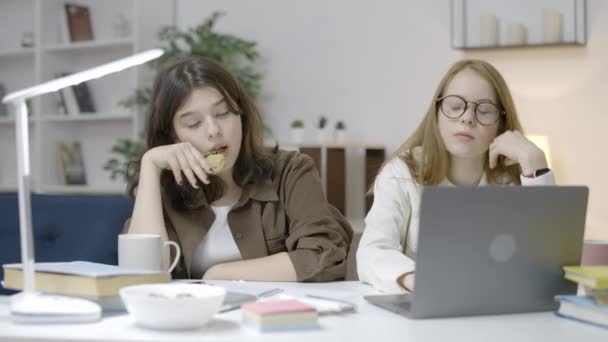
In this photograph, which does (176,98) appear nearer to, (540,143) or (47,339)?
(47,339)

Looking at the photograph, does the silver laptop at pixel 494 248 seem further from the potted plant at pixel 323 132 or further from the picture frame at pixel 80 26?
the picture frame at pixel 80 26

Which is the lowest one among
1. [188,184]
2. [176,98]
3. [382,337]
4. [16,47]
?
[382,337]

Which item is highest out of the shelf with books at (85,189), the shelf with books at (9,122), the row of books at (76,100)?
the row of books at (76,100)

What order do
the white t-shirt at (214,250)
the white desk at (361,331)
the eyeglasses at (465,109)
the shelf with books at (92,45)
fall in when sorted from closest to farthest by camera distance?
the white desk at (361,331) < the eyeglasses at (465,109) < the white t-shirt at (214,250) < the shelf with books at (92,45)

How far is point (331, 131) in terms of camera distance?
4.30 metres

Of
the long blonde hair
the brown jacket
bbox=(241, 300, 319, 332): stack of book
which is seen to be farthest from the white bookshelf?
bbox=(241, 300, 319, 332): stack of book

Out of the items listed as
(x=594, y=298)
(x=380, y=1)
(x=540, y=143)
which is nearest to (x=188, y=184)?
(x=594, y=298)

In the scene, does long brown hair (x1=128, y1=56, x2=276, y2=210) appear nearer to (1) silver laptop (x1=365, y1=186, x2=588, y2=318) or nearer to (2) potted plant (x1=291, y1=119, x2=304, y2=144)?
(1) silver laptop (x1=365, y1=186, x2=588, y2=318)

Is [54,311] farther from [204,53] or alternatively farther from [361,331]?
[204,53]

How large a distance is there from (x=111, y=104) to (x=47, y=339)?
395cm

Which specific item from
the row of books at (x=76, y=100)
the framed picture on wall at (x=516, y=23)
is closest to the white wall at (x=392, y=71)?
the framed picture on wall at (x=516, y=23)

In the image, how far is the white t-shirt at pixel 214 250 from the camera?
1.99m

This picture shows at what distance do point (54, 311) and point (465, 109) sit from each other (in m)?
1.04

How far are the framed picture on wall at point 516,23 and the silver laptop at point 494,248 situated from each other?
111 inches
